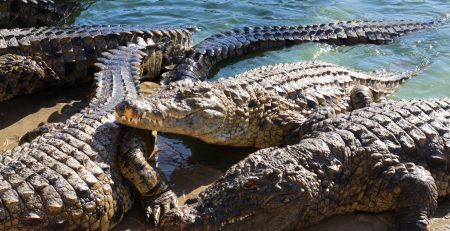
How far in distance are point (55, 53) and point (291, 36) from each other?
3348 mm

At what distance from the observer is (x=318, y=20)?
955 cm

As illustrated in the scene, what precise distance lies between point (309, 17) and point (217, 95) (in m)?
5.31

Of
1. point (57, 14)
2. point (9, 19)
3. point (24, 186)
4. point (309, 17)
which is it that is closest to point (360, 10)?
point (309, 17)

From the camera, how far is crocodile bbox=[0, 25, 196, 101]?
6071 mm

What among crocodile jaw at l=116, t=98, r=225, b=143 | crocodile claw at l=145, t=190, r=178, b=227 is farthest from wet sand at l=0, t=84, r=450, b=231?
crocodile jaw at l=116, t=98, r=225, b=143

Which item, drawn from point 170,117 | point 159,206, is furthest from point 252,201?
point 170,117

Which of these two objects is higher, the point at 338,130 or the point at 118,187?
the point at 338,130

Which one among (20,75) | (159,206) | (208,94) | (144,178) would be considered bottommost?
(159,206)

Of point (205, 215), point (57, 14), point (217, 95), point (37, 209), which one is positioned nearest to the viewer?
point (205, 215)

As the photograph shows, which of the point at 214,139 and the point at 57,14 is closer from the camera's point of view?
the point at 214,139

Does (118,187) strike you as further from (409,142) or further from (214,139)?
(409,142)

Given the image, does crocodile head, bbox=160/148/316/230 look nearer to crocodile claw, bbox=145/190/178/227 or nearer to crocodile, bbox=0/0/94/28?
crocodile claw, bbox=145/190/178/227

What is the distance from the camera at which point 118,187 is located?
13.5 feet

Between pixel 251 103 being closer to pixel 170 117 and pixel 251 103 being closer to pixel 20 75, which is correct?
→ pixel 170 117
